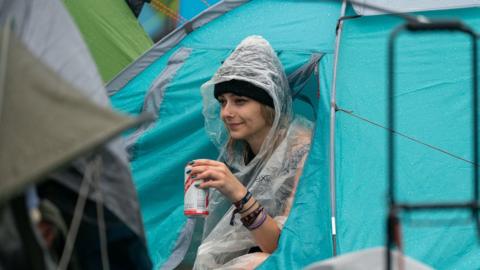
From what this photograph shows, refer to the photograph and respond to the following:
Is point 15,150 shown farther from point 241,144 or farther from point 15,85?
point 241,144

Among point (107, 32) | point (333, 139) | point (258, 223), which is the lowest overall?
point (258, 223)

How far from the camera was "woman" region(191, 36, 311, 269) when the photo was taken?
209cm

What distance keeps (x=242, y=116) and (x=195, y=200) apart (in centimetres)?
37

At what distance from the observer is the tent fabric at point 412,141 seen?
201 cm

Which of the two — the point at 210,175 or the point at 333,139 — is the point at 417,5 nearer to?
the point at 333,139

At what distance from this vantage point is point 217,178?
192 centimetres

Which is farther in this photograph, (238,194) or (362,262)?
(238,194)

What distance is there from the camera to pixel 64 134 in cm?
94

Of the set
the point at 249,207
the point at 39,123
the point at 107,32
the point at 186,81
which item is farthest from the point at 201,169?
the point at 107,32

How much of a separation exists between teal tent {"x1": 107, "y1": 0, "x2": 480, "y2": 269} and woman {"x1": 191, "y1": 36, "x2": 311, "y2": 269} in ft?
0.23

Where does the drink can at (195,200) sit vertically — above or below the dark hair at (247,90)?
below

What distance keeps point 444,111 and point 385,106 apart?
0.52 ft

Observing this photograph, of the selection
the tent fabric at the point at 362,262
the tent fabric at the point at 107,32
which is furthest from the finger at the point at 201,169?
the tent fabric at the point at 107,32

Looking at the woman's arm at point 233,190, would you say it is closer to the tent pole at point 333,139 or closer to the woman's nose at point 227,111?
the tent pole at point 333,139
